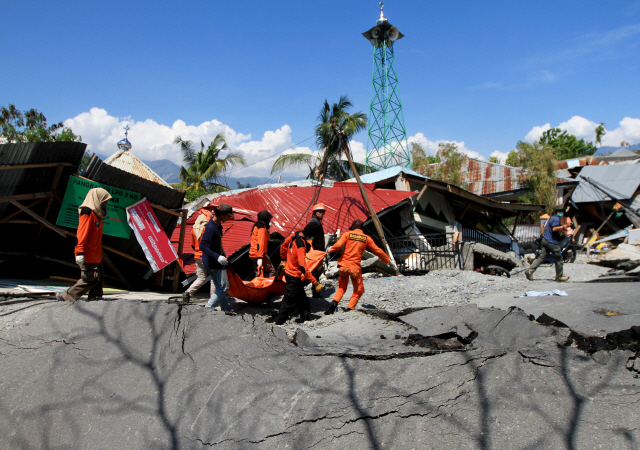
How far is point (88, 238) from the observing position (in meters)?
4.91

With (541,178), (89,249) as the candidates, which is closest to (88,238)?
(89,249)

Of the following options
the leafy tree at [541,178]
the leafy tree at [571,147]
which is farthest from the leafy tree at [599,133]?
the leafy tree at [541,178]

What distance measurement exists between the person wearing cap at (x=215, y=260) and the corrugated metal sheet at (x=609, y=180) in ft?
77.7

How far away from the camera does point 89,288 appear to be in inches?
192

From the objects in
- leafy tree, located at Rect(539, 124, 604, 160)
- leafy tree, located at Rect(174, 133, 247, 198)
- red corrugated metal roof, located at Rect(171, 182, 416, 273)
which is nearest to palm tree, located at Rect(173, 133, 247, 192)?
leafy tree, located at Rect(174, 133, 247, 198)

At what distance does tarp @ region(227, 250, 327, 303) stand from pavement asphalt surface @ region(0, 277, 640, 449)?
1.73 m

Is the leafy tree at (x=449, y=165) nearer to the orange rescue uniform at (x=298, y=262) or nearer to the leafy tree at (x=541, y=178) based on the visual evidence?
the leafy tree at (x=541, y=178)

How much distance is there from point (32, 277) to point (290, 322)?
17.5ft

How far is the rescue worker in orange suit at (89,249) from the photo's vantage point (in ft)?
15.7

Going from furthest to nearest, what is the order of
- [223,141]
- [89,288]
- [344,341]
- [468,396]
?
[223,141], [89,288], [344,341], [468,396]

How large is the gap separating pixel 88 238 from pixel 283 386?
3294mm

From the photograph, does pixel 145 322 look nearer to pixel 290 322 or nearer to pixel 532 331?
pixel 290 322

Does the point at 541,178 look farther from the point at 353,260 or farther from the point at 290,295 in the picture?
Answer: the point at 290,295

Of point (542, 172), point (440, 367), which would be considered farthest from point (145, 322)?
point (542, 172)
